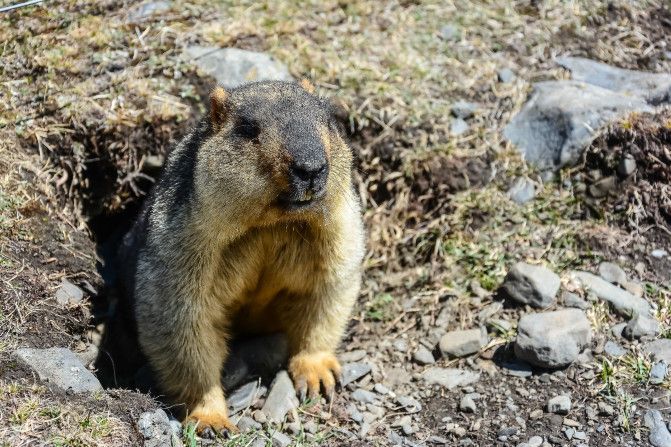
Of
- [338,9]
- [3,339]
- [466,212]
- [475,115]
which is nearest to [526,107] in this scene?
[475,115]

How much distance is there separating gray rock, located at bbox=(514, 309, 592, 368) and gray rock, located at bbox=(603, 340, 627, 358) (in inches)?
6.1

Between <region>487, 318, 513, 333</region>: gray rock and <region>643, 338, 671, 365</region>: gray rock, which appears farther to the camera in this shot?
<region>487, 318, 513, 333</region>: gray rock

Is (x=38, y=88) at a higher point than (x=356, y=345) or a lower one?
higher

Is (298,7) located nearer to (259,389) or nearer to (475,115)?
(475,115)

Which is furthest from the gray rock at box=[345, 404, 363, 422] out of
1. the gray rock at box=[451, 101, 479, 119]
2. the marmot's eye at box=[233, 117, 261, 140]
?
the gray rock at box=[451, 101, 479, 119]

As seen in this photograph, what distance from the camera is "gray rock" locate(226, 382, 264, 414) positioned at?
23.2 ft

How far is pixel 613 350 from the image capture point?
666 cm

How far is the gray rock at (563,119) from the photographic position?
841 centimetres

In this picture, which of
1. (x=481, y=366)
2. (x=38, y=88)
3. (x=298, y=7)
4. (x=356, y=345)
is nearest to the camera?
(x=481, y=366)

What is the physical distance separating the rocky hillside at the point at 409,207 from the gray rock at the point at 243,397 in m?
0.02

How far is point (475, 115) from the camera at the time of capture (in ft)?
29.8

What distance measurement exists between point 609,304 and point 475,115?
2.91 meters

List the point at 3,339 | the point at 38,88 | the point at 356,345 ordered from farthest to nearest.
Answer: the point at 38,88 < the point at 356,345 < the point at 3,339

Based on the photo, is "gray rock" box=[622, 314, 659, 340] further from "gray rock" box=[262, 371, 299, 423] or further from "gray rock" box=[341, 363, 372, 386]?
"gray rock" box=[262, 371, 299, 423]
